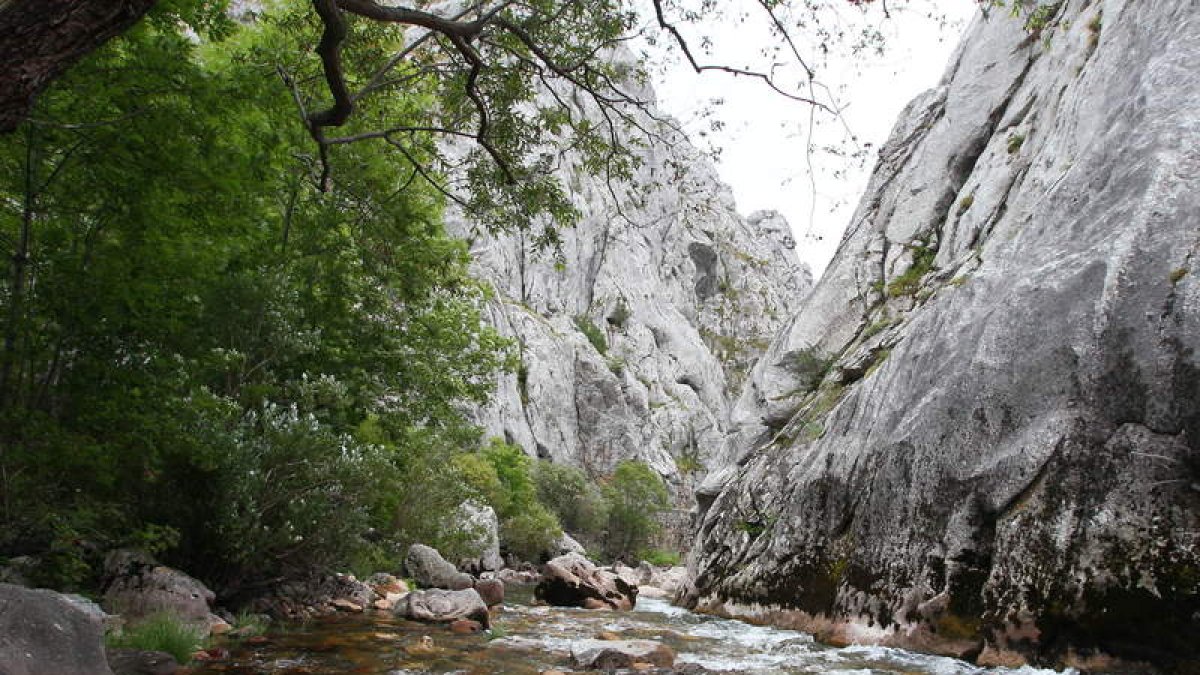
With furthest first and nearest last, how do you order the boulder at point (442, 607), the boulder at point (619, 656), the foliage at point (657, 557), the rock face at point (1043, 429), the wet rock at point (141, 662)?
the foliage at point (657, 557), the boulder at point (442, 607), the boulder at point (619, 656), the rock face at point (1043, 429), the wet rock at point (141, 662)

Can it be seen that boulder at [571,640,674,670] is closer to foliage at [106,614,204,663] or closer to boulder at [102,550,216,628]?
foliage at [106,614,204,663]

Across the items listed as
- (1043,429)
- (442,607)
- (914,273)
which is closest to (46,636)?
(442,607)

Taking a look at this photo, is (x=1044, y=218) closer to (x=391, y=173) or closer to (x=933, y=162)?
(x=391, y=173)

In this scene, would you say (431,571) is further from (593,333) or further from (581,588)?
(593,333)

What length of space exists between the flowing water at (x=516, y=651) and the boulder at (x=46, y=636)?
2110 millimetres

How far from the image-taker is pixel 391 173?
1520cm

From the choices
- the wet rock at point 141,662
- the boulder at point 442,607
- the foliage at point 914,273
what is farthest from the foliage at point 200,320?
the foliage at point 914,273

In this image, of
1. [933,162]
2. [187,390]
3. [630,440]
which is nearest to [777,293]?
[630,440]

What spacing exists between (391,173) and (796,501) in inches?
504

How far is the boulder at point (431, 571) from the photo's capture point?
22.5m

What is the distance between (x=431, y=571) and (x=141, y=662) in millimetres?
15326

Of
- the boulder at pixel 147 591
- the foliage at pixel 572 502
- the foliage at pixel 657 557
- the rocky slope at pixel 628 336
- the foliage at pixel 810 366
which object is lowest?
the foliage at pixel 657 557

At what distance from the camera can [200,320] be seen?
1183 cm

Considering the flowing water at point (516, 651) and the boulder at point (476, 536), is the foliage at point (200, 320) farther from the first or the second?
the boulder at point (476, 536)
